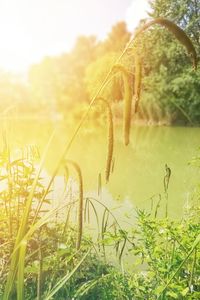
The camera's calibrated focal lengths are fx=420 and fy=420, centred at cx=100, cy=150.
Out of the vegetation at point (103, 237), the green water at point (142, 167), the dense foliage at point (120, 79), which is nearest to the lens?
the vegetation at point (103, 237)

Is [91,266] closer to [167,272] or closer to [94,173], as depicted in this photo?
[167,272]

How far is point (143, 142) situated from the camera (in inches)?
704

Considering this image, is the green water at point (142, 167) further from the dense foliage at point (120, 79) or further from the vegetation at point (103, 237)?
the dense foliage at point (120, 79)

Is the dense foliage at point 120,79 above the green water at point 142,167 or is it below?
above

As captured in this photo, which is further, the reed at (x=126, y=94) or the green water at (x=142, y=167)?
the green water at (x=142, y=167)

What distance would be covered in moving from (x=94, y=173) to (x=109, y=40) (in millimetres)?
35666

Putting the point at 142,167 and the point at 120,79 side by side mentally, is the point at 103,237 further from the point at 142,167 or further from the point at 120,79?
the point at 142,167

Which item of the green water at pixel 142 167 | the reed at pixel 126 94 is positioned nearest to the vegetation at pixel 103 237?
the reed at pixel 126 94

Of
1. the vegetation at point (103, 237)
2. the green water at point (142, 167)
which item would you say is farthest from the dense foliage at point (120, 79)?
the green water at point (142, 167)

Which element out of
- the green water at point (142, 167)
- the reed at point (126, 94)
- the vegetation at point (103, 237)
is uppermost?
the reed at point (126, 94)

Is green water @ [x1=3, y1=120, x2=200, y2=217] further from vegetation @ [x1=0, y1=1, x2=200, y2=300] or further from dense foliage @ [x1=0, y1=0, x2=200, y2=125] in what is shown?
dense foliage @ [x1=0, y1=0, x2=200, y2=125]

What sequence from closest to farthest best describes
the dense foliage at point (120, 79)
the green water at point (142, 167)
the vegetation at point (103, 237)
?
the vegetation at point (103, 237) < the dense foliage at point (120, 79) < the green water at point (142, 167)

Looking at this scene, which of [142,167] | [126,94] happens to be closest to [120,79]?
[126,94]

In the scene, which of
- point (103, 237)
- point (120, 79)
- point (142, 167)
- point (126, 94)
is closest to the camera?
point (126, 94)
